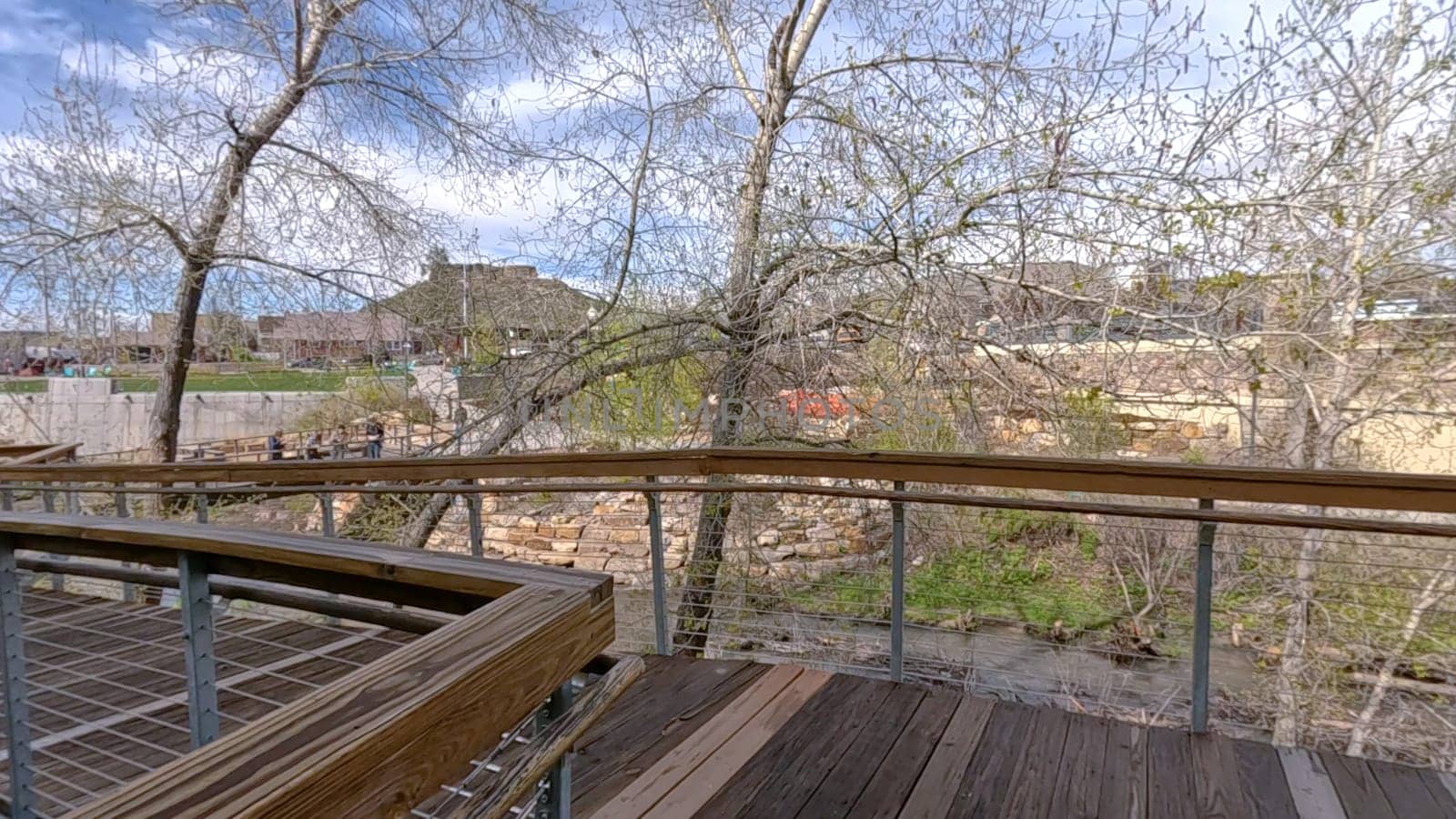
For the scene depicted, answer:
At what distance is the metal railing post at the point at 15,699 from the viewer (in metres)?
1.52

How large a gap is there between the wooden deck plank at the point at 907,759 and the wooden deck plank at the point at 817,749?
0.06 metres

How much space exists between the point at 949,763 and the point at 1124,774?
45 cm

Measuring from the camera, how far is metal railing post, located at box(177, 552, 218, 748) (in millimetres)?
1178

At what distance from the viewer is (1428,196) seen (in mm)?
3492

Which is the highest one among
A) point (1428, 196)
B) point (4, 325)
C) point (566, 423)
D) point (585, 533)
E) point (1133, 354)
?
point (1428, 196)

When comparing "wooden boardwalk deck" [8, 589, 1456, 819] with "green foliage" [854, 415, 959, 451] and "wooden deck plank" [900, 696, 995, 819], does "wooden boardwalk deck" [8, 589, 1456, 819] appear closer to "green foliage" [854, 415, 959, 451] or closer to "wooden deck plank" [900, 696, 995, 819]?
"wooden deck plank" [900, 696, 995, 819]

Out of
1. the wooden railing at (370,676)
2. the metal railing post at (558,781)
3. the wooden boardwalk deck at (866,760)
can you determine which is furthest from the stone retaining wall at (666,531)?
the metal railing post at (558,781)

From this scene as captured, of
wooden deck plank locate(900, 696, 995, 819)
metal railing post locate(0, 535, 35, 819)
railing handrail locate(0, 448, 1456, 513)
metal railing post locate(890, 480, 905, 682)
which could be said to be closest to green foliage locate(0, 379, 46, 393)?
railing handrail locate(0, 448, 1456, 513)

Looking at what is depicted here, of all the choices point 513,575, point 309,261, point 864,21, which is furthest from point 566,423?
point 513,575

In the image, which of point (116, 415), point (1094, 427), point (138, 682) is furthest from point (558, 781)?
point (116, 415)

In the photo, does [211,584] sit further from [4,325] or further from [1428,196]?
[4,325]

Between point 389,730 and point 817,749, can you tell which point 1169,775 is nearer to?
point 817,749

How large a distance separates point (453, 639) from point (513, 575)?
18cm

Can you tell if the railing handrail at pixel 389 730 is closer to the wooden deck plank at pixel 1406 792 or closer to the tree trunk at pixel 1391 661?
the wooden deck plank at pixel 1406 792
